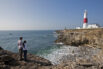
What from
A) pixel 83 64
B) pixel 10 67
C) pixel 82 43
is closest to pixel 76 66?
pixel 83 64

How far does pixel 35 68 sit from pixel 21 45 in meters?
2.66

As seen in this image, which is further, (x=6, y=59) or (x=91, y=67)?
(x=6, y=59)

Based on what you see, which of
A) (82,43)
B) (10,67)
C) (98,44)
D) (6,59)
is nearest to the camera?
(10,67)

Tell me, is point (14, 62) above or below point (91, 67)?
below

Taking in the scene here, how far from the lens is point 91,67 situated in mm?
6027

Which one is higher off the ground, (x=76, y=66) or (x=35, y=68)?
(x=76, y=66)

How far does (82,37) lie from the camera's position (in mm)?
29766

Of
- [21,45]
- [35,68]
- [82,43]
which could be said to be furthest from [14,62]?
[82,43]

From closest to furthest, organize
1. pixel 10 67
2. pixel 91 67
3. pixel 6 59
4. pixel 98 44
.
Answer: pixel 91 67 → pixel 10 67 → pixel 6 59 → pixel 98 44

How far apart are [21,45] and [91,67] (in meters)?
6.28

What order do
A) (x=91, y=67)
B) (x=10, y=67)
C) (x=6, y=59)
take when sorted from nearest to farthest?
(x=91, y=67), (x=10, y=67), (x=6, y=59)

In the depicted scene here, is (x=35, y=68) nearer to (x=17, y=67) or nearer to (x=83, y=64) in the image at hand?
(x=17, y=67)

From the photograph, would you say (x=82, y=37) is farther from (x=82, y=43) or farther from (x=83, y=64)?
(x=83, y=64)

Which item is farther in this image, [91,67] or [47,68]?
[47,68]
